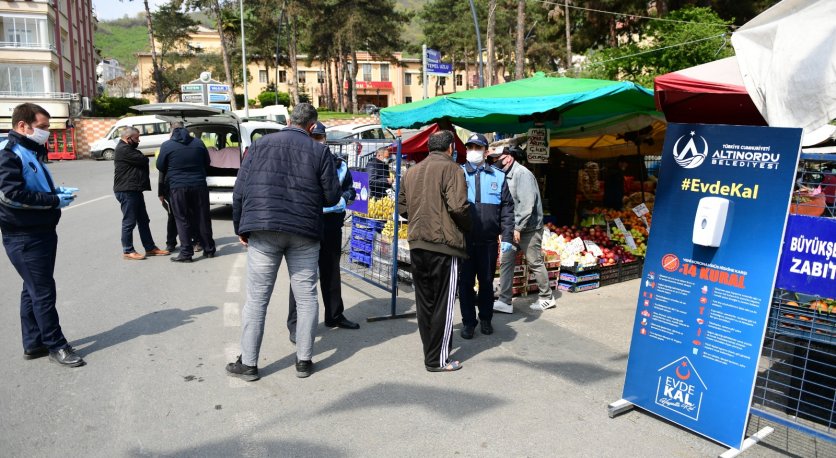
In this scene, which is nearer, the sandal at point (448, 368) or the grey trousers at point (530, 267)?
the sandal at point (448, 368)

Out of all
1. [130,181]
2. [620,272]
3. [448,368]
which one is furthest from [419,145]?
[448,368]

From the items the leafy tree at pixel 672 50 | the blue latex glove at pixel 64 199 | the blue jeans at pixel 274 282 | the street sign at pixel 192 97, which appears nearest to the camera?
the blue jeans at pixel 274 282

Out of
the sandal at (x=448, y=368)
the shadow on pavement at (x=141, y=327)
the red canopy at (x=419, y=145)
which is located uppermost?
the red canopy at (x=419, y=145)

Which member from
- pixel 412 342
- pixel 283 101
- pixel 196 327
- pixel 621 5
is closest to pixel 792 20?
pixel 412 342

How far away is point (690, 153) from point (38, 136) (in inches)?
187

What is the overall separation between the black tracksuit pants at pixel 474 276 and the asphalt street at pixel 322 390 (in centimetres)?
34

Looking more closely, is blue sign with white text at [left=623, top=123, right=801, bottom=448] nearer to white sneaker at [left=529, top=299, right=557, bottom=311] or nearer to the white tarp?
the white tarp

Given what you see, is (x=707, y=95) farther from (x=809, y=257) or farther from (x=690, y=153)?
(x=809, y=257)

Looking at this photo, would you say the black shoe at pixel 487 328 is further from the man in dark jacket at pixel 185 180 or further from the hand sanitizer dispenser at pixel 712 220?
the man in dark jacket at pixel 185 180

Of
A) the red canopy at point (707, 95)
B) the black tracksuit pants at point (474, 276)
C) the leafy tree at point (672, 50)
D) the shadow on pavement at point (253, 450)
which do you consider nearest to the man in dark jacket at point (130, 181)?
the black tracksuit pants at point (474, 276)

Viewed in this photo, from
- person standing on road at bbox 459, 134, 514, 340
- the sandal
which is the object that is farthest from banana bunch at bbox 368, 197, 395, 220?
the sandal

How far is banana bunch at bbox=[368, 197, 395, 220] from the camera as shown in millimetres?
6691

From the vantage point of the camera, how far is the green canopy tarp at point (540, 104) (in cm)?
676

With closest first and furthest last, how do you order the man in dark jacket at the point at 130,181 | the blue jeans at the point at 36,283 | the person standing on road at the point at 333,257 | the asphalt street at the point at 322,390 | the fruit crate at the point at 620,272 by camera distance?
the asphalt street at the point at 322,390 < the blue jeans at the point at 36,283 < the person standing on road at the point at 333,257 < the fruit crate at the point at 620,272 < the man in dark jacket at the point at 130,181
